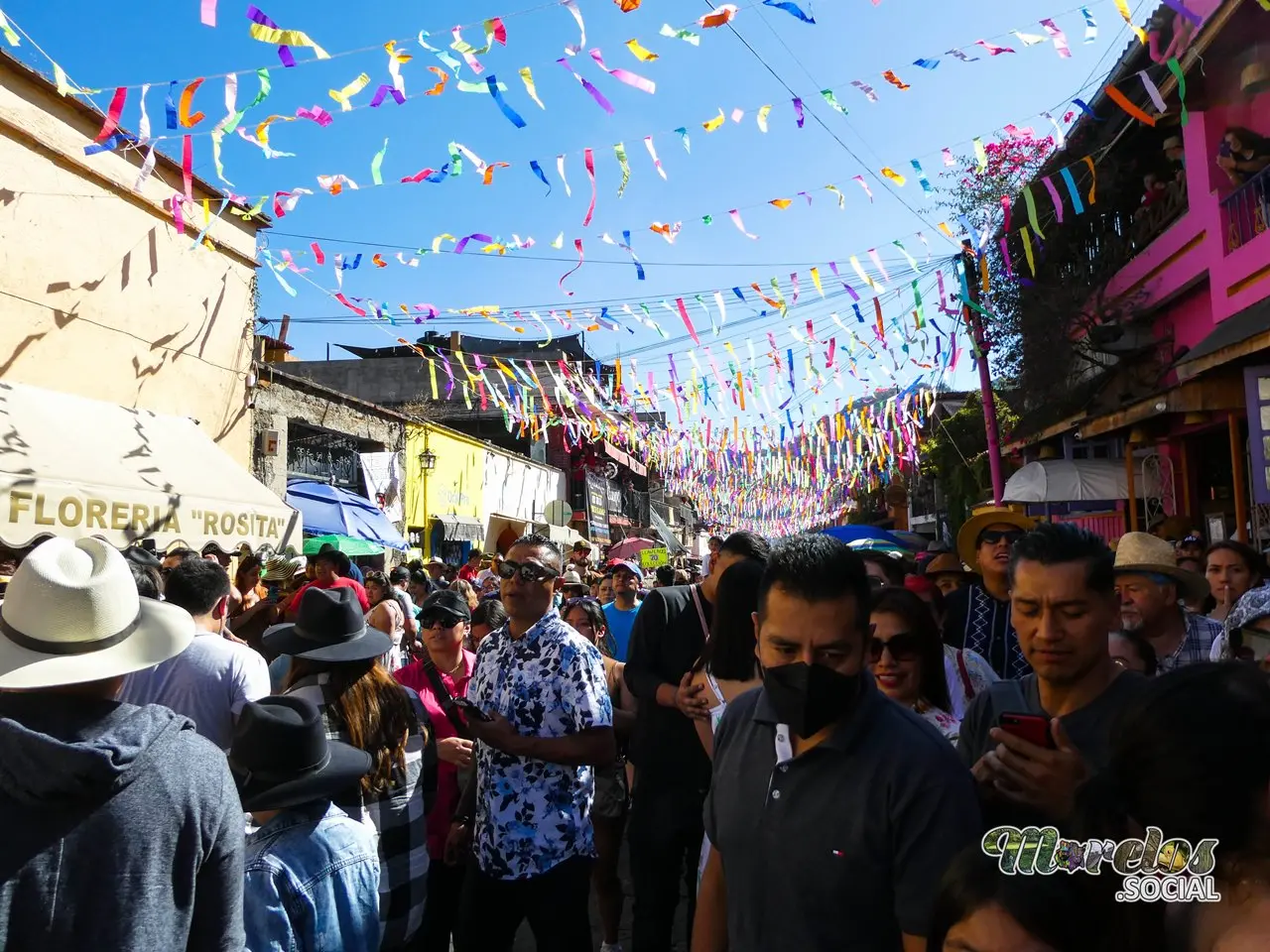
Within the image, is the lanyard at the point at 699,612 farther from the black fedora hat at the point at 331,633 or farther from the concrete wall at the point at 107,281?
the concrete wall at the point at 107,281

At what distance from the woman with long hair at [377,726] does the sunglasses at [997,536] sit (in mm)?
3585

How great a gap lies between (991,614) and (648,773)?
7.54ft

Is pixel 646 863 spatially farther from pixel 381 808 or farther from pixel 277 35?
pixel 277 35

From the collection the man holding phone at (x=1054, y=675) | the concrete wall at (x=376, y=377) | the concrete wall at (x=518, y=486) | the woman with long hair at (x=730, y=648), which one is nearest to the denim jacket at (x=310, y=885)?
the woman with long hair at (x=730, y=648)

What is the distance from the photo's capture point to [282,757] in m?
2.17

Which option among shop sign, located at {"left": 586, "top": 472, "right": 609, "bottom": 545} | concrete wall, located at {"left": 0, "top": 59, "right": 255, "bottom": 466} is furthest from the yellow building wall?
shop sign, located at {"left": 586, "top": 472, "right": 609, "bottom": 545}

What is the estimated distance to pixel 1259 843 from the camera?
1.37 meters

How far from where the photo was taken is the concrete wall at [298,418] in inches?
556

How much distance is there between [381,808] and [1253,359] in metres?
8.22

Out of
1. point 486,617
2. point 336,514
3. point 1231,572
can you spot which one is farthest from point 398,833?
point 336,514

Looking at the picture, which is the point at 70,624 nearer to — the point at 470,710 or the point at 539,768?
the point at 470,710

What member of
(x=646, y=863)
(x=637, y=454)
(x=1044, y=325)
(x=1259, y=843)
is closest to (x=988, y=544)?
(x=646, y=863)

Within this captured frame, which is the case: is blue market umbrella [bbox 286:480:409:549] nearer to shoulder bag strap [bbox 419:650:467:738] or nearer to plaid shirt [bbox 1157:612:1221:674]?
shoulder bag strap [bbox 419:650:467:738]

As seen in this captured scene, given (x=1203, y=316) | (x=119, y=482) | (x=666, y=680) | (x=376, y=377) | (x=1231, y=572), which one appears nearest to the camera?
(x=666, y=680)
